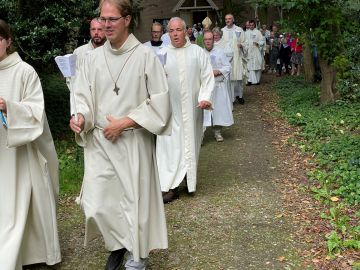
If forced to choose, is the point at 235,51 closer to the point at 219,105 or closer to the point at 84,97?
the point at 219,105

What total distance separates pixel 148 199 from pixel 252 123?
7489 mm

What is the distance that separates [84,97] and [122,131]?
395 millimetres

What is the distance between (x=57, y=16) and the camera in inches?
350

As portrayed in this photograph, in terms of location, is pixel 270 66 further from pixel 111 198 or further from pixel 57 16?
pixel 111 198

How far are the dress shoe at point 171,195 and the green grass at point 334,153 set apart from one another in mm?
1607

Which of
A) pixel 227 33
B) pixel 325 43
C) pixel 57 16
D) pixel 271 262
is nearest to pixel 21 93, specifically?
pixel 271 262

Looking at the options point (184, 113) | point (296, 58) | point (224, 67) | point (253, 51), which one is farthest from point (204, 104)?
point (296, 58)

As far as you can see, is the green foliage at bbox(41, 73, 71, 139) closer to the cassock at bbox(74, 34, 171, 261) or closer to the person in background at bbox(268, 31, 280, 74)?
the cassock at bbox(74, 34, 171, 261)

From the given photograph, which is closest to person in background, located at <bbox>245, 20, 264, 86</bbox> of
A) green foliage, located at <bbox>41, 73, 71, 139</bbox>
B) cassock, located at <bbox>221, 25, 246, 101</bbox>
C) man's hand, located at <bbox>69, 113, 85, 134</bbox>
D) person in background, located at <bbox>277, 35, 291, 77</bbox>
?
person in background, located at <bbox>277, 35, 291, 77</bbox>

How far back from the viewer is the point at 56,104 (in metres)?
10.4

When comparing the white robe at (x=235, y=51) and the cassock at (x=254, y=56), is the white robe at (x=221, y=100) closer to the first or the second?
the white robe at (x=235, y=51)

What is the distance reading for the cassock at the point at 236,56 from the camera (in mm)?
14133

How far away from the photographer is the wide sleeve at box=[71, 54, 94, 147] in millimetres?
4160

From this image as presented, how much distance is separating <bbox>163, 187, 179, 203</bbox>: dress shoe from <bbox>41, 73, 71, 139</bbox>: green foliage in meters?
4.24
